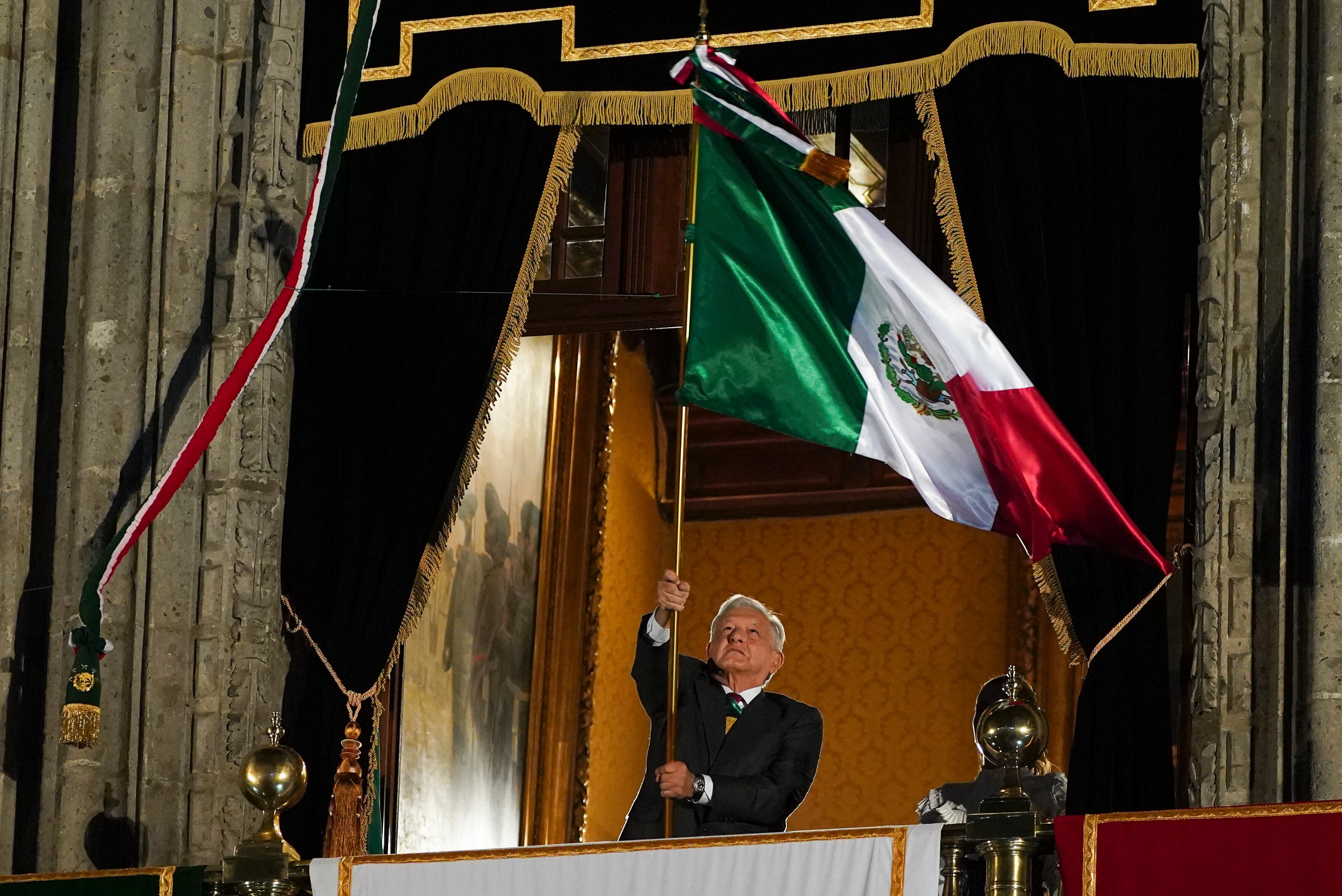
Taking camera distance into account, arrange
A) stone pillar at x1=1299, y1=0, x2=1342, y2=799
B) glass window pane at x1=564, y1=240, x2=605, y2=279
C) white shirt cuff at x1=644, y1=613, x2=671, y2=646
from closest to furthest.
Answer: stone pillar at x1=1299, y1=0, x2=1342, y2=799, white shirt cuff at x1=644, y1=613, x2=671, y2=646, glass window pane at x1=564, y1=240, x2=605, y2=279

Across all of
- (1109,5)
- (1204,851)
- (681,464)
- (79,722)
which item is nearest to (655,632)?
(681,464)

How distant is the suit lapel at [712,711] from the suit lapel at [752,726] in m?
0.04

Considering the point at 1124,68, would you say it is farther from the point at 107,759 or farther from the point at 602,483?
the point at 107,759

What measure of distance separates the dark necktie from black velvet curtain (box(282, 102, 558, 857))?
1.07 m

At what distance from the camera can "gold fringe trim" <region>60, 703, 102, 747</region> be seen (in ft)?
20.6

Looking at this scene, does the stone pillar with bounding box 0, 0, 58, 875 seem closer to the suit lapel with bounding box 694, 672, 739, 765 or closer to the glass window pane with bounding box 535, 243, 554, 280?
the glass window pane with bounding box 535, 243, 554, 280

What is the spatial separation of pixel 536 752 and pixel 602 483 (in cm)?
100

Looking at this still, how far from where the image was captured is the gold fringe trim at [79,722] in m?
6.27

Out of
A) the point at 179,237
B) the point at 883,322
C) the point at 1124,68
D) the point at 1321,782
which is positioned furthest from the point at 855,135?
the point at 1321,782

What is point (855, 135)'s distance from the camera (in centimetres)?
736

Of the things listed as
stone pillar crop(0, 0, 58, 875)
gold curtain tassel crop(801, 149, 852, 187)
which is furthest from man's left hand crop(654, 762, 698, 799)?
stone pillar crop(0, 0, 58, 875)

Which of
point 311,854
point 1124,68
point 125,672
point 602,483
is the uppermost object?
point 1124,68

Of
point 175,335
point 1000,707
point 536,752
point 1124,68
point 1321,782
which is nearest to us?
point 1000,707

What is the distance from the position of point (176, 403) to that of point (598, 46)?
169cm
